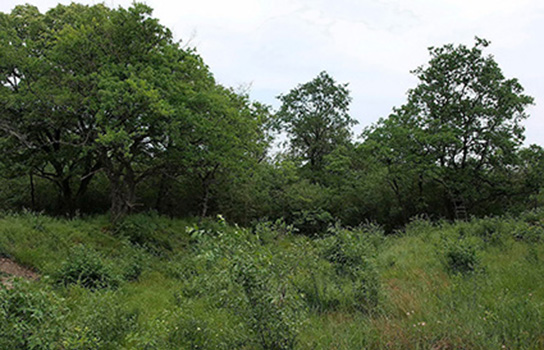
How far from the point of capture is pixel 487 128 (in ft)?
60.7

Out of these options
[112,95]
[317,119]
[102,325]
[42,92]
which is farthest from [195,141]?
[317,119]

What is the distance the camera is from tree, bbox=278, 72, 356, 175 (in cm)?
3059

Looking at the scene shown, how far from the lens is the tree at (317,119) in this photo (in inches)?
1204

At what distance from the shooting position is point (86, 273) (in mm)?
7766

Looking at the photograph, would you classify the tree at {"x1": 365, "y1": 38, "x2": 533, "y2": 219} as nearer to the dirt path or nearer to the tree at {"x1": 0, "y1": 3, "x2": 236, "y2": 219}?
the tree at {"x1": 0, "y1": 3, "x2": 236, "y2": 219}

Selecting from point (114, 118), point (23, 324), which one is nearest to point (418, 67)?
point (114, 118)

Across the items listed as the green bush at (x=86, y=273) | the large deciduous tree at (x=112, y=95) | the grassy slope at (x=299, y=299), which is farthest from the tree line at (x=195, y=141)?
the grassy slope at (x=299, y=299)

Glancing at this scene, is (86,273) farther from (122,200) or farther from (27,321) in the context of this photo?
(122,200)

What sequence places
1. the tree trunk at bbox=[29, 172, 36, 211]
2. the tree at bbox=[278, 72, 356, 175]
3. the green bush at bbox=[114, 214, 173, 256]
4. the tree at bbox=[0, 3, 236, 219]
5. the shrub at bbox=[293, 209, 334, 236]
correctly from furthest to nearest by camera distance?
the tree at bbox=[278, 72, 356, 175] → the shrub at bbox=[293, 209, 334, 236] → the tree trunk at bbox=[29, 172, 36, 211] → the green bush at bbox=[114, 214, 173, 256] → the tree at bbox=[0, 3, 236, 219]

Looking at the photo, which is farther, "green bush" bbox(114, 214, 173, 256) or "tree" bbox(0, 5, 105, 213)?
"green bush" bbox(114, 214, 173, 256)

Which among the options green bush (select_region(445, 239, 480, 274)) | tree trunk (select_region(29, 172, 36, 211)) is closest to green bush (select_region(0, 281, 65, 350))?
green bush (select_region(445, 239, 480, 274))

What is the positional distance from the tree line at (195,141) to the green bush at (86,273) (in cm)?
330

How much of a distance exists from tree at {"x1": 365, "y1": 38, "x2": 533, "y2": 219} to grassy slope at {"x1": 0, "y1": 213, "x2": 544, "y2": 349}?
9415 millimetres

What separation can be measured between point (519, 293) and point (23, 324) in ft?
20.5
